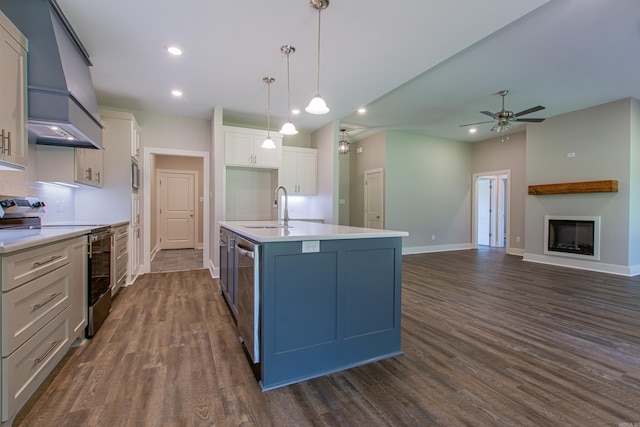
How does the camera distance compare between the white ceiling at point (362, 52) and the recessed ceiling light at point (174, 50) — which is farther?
the recessed ceiling light at point (174, 50)

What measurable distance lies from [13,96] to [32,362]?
177cm

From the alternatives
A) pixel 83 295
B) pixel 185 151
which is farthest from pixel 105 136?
pixel 83 295

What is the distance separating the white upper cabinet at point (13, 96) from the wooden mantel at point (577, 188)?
24.7ft

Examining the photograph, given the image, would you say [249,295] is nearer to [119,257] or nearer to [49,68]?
[49,68]

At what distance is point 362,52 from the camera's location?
3.01 meters

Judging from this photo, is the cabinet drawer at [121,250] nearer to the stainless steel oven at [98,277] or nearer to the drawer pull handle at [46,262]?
the stainless steel oven at [98,277]

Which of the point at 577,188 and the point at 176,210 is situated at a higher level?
the point at 577,188

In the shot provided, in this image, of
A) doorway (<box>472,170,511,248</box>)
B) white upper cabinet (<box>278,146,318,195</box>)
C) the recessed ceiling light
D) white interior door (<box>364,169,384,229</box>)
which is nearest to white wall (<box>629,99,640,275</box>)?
doorway (<box>472,170,511,248</box>)

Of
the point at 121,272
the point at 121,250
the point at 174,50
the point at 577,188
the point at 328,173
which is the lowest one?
the point at 121,272

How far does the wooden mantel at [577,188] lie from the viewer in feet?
15.9

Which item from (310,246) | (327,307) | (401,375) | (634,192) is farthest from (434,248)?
(310,246)

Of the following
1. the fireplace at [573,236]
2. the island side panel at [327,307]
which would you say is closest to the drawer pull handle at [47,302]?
the island side panel at [327,307]

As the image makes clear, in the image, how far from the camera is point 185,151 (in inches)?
202

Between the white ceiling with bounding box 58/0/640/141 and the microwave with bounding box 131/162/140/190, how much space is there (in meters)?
1.00
